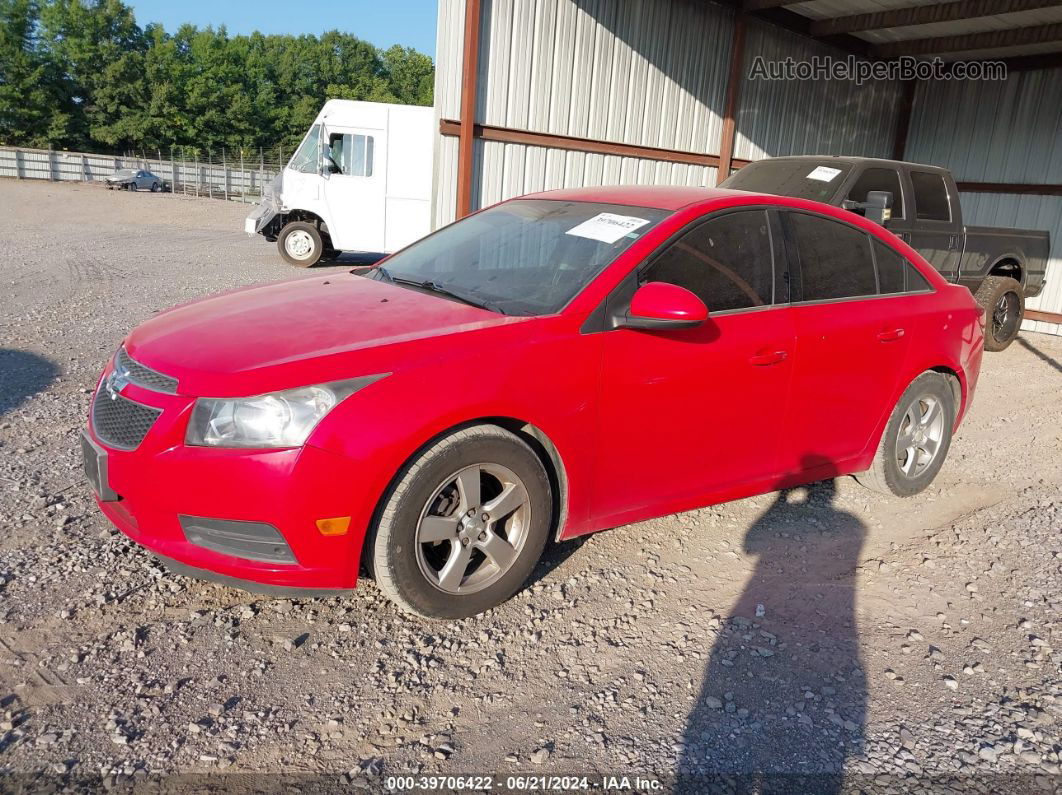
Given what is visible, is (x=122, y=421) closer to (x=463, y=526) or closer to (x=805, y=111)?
(x=463, y=526)

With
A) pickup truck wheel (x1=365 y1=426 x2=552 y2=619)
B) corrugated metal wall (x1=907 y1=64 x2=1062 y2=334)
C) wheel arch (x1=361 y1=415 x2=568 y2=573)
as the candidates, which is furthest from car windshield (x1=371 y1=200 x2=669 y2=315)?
corrugated metal wall (x1=907 y1=64 x2=1062 y2=334)

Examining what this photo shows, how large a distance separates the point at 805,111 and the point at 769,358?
1126cm

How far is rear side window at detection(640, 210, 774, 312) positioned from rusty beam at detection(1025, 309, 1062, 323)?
10618mm

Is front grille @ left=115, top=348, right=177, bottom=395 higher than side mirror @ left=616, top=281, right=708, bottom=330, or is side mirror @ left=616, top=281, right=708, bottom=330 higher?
side mirror @ left=616, top=281, right=708, bottom=330

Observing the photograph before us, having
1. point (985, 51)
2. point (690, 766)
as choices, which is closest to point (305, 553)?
point (690, 766)

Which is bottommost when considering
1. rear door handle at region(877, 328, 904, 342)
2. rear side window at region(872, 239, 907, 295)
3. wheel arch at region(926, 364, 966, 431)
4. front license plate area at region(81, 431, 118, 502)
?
front license plate area at region(81, 431, 118, 502)

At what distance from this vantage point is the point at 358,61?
284 ft

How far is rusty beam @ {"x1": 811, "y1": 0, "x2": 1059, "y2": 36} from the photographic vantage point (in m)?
9.48

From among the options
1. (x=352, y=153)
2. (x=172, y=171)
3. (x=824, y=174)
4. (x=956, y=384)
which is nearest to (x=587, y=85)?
(x=824, y=174)

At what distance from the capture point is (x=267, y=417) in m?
2.70

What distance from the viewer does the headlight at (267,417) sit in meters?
2.68

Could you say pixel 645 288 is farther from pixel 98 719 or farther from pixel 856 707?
pixel 98 719

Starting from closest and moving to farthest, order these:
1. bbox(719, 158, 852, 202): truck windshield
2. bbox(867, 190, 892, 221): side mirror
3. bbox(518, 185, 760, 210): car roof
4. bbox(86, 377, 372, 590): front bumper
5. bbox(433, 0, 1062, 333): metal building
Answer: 1. bbox(86, 377, 372, 590): front bumper
2. bbox(518, 185, 760, 210): car roof
3. bbox(867, 190, 892, 221): side mirror
4. bbox(719, 158, 852, 202): truck windshield
5. bbox(433, 0, 1062, 333): metal building

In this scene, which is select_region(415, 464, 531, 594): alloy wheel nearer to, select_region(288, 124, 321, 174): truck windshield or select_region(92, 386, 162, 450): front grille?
select_region(92, 386, 162, 450): front grille
